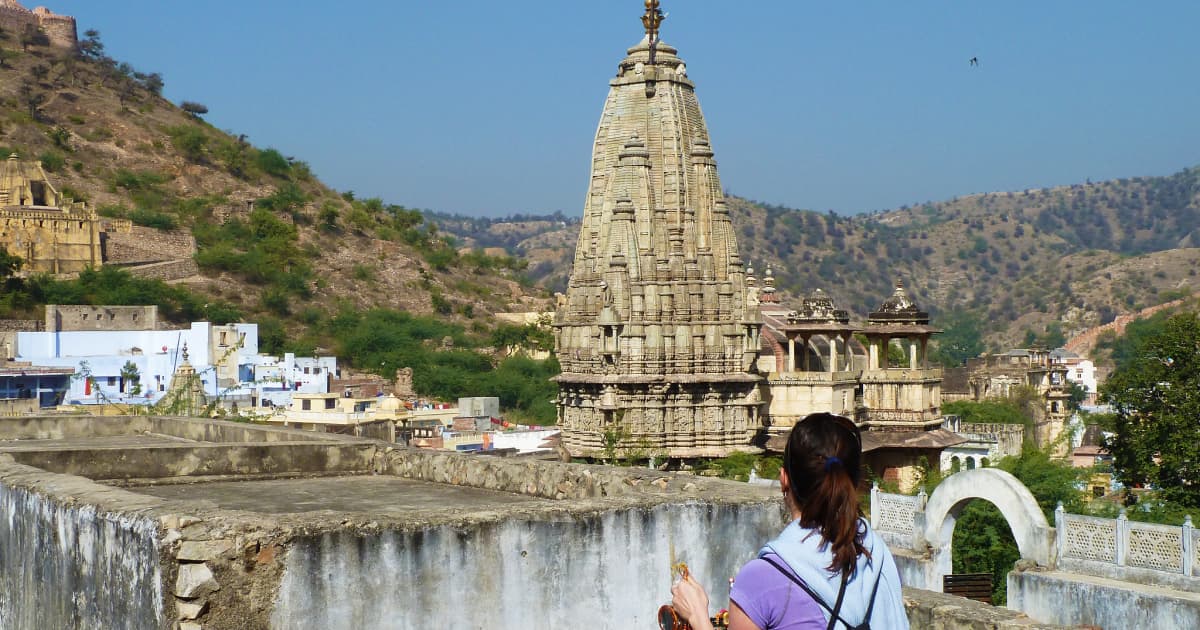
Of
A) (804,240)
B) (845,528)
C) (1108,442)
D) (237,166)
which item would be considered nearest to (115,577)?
(845,528)

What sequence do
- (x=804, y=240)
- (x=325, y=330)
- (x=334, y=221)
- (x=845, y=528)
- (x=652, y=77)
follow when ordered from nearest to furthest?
(x=845, y=528) < (x=652, y=77) < (x=325, y=330) < (x=334, y=221) < (x=804, y=240)

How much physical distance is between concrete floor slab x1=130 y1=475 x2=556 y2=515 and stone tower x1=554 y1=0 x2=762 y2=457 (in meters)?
22.3

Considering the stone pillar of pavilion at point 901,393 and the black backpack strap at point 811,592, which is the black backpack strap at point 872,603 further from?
the stone pillar of pavilion at point 901,393

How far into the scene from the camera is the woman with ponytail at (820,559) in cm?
396

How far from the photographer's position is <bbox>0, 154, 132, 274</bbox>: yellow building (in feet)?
242

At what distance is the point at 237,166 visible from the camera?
325ft

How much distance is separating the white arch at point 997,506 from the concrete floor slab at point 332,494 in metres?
12.2

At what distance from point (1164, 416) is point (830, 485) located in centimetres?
2466

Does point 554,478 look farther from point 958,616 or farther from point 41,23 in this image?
point 41,23

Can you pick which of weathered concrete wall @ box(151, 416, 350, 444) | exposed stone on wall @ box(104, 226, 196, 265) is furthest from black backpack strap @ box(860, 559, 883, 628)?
exposed stone on wall @ box(104, 226, 196, 265)

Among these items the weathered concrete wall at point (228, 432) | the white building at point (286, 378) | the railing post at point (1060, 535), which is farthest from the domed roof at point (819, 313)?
the weathered concrete wall at point (228, 432)

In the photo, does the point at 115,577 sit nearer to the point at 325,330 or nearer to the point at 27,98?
the point at 325,330

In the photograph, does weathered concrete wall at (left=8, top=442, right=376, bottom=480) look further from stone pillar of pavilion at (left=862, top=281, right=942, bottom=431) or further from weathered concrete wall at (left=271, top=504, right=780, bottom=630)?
stone pillar of pavilion at (left=862, top=281, right=942, bottom=431)

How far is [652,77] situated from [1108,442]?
37.9 feet
